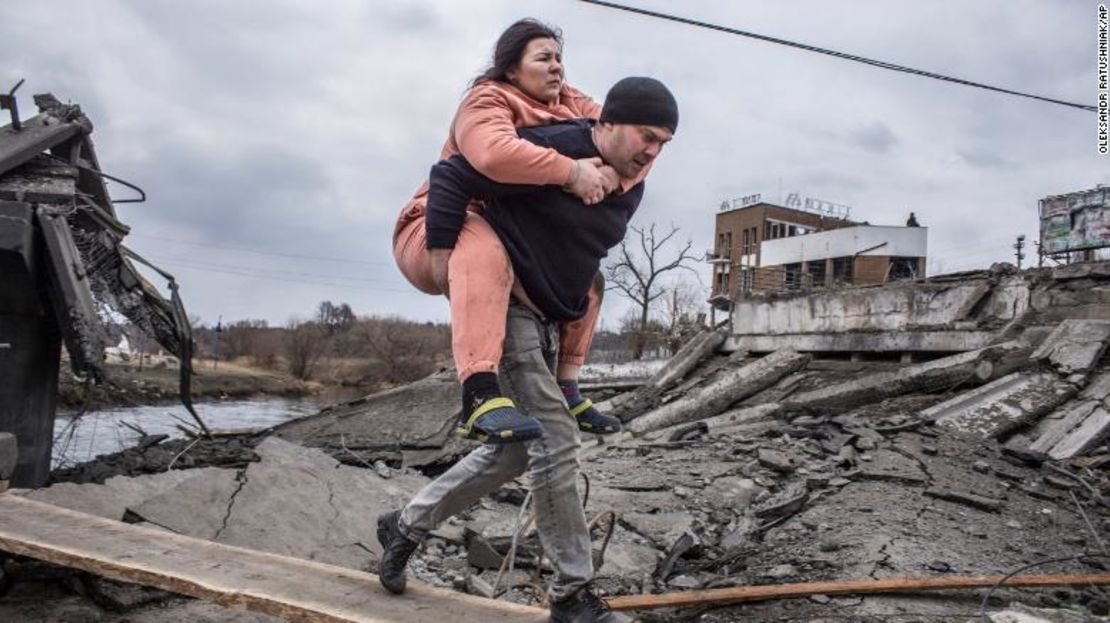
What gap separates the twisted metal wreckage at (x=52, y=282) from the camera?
6.40m

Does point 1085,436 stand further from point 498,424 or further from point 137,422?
point 137,422

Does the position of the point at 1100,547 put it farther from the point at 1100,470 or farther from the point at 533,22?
the point at 533,22

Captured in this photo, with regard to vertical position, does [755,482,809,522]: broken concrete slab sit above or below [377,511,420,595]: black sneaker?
below

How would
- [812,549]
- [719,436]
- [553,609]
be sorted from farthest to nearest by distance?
[719,436] < [812,549] < [553,609]

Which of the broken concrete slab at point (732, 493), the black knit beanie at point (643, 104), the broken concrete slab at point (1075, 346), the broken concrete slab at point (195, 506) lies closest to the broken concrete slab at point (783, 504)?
the broken concrete slab at point (732, 493)

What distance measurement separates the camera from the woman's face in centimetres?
238

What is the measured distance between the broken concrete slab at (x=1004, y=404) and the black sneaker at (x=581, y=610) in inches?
265

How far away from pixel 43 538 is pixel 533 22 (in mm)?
2820

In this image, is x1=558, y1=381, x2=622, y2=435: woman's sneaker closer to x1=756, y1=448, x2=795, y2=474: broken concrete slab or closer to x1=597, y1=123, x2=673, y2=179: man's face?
x1=597, y1=123, x2=673, y2=179: man's face

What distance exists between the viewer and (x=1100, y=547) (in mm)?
4824

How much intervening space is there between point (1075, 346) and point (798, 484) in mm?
4829

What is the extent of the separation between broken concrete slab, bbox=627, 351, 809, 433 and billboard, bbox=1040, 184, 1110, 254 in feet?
49.8

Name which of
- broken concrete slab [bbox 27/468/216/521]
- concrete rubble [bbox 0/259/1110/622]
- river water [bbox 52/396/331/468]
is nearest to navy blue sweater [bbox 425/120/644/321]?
concrete rubble [bbox 0/259/1110/622]

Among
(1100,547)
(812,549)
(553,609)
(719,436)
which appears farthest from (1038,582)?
(719,436)
